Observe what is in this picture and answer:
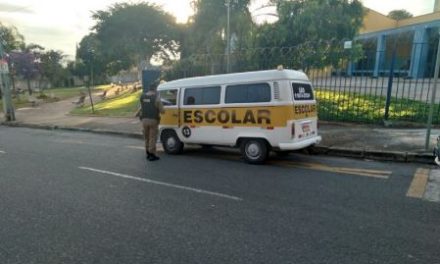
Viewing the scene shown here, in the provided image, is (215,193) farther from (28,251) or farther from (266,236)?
(28,251)

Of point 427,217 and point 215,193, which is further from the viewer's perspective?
point 215,193

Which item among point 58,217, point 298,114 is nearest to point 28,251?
point 58,217

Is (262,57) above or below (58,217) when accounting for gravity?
above

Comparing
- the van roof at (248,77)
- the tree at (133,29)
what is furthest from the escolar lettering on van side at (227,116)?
the tree at (133,29)

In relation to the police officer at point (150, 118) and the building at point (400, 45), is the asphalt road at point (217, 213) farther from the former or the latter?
the building at point (400, 45)

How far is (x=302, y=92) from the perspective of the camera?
8039mm

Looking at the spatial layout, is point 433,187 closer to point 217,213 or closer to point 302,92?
point 302,92

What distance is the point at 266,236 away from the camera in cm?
420

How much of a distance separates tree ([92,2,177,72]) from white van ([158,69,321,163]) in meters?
33.5

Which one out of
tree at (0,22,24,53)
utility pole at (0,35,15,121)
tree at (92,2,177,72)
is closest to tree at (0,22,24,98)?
tree at (0,22,24,53)

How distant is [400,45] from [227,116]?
268 inches

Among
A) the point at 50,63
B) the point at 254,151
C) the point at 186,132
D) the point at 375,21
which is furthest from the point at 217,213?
the point at 50,63

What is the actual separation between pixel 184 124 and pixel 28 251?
5.55 m

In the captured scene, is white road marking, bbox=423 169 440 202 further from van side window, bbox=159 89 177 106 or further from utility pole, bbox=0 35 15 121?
utility pole, bbox=0 35 15 121
